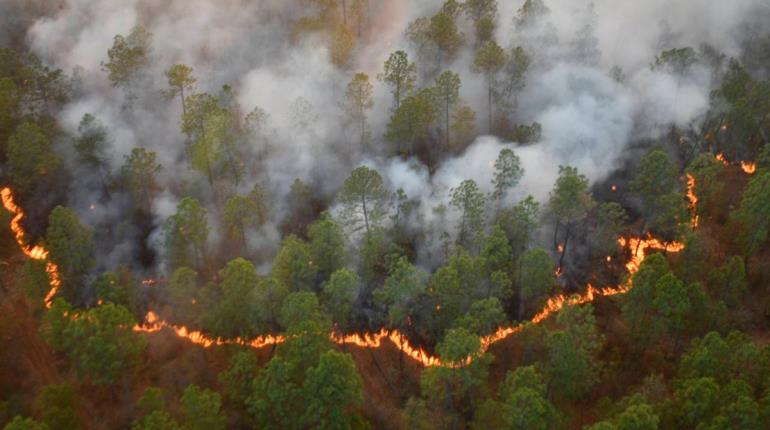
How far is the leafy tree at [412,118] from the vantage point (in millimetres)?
71812

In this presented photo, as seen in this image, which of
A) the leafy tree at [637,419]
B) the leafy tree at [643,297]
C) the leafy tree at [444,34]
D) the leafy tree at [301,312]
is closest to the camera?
the leafy tree at [637,419]

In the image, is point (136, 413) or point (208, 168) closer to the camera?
point (136, 413)

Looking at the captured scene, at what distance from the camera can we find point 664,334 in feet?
195

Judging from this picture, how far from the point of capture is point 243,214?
6419cm

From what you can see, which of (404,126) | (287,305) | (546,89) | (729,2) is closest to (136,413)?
(287,305)

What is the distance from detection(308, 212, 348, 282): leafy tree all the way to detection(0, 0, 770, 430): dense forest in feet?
0.85

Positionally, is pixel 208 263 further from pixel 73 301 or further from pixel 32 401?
pixel 32 401

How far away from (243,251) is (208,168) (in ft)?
34.4

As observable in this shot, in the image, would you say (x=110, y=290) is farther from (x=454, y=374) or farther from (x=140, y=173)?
(x=454, y=374)

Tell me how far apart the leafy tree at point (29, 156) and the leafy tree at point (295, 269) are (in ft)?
91.9

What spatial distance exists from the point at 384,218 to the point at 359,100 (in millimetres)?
15157

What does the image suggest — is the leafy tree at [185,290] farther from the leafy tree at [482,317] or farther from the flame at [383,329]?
the leafy tree at [482,317]

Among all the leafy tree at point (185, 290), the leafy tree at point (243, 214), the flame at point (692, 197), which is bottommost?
the leafy tree at point (185, 290)

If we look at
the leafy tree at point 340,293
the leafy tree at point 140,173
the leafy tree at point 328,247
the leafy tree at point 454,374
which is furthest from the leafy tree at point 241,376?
the leafy tree at point 140,173
